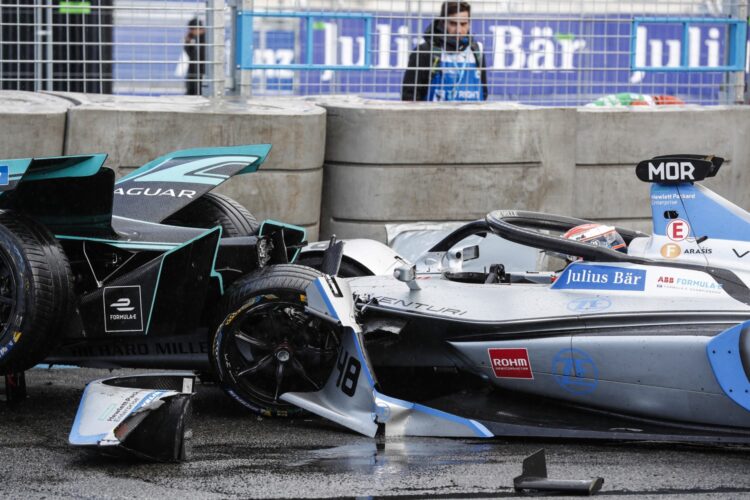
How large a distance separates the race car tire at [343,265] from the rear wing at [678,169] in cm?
164

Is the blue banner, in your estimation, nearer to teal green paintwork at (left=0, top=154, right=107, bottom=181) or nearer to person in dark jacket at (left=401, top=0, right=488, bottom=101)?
person in dark jacket at (left=401, top=0, right=488, bottom=101)

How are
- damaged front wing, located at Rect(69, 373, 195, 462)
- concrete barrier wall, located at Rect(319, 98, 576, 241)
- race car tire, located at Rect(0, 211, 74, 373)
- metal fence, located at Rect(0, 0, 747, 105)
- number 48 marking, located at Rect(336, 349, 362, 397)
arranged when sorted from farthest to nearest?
metal fence, located at Rect(0, 0, 747, 105) → concrete barrier wall, located at Rect(319, 98, 576, 241) → number 48 marking, located at Rect(336, 349, 362, 397) → race car tire, located at Rect(0, 211, 74, 373) → damaged front wing, located at Rect(69, 373, 195, 462)

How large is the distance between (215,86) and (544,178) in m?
2.46

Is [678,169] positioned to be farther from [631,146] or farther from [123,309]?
[631,146]

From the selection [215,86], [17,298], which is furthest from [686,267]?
[215,86]

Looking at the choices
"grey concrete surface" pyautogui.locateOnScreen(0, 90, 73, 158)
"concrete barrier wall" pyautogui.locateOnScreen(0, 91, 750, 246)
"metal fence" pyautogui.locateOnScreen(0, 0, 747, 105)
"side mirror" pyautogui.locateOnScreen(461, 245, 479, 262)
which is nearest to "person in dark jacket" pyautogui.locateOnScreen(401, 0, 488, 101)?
"metal fence" pyautogui.locateOnScreen(0, 0, 747, 105)

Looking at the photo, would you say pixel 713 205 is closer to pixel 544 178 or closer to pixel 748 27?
pixel 544 178

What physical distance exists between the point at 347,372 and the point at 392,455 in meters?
0.46

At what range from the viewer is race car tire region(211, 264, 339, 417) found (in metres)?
5.20

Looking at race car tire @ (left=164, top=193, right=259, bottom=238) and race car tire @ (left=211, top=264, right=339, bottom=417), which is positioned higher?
race car tire @ (left=164, top=193, right=259, bottom=238)

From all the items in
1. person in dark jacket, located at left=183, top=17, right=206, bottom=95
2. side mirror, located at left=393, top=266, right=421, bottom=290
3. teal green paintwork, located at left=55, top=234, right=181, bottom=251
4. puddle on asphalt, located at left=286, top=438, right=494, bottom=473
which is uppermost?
person in dark jacket, located at left=183, top=17, right=206, bottom=95

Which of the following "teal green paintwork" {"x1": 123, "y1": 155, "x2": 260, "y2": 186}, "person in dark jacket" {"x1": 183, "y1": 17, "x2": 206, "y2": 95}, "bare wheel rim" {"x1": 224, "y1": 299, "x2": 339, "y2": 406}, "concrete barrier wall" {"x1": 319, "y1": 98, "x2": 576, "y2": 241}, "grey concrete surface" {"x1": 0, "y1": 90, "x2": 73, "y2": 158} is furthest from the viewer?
"person in dark jacket" {"x1": 183, "y1": 17, "x2": 206, "y2": 95}

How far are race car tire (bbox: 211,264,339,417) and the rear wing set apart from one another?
1.62 meters

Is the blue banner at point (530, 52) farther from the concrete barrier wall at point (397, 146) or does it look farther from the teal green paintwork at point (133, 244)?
the teal green paintwork at point (133, 244)
